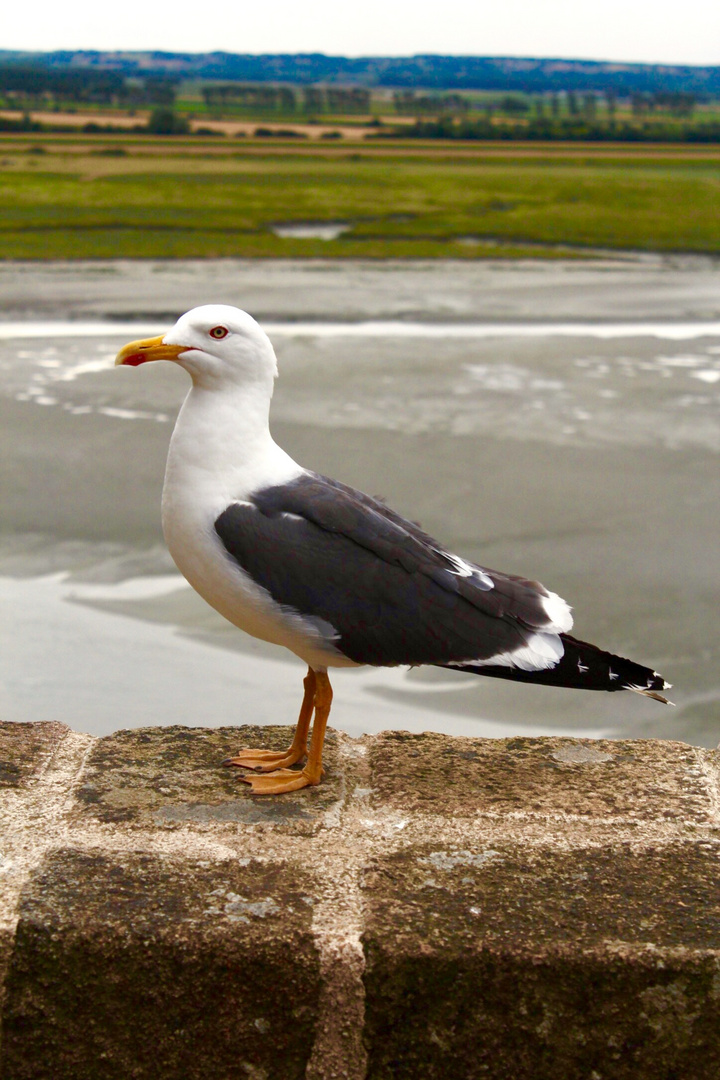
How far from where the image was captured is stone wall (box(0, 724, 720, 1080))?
2.12 meters

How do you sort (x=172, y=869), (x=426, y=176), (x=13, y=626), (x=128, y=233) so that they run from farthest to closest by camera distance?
(x=426, y=176) < (x=128, y=233) < (x=13, y=626) < (x=172, y=869)

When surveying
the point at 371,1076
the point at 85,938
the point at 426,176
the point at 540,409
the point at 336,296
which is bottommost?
the point at 371,1076

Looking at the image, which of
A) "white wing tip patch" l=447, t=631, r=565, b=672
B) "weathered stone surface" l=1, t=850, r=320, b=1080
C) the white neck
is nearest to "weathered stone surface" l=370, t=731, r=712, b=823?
"white wing tip patch" l=447, t=631, r=565, b=672

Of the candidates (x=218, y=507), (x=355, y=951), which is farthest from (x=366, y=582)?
(x=355, y=951)

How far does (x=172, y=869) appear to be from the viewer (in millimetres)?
2363

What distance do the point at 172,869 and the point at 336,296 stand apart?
1128 cm

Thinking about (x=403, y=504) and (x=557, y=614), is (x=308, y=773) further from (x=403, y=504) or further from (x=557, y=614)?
(x=403, y=504)

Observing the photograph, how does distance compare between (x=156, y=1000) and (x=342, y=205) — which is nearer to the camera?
(x=156, y=1000)

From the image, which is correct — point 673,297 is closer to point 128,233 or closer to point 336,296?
point 336,296

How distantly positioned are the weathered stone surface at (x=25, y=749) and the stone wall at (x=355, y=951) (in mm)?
169

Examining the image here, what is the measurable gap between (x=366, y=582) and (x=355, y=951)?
1004mm

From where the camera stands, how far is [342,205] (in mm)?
20859

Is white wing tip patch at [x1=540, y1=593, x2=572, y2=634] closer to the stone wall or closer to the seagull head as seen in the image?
the stone wall

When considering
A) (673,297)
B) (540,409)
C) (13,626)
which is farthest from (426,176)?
(13,626)
